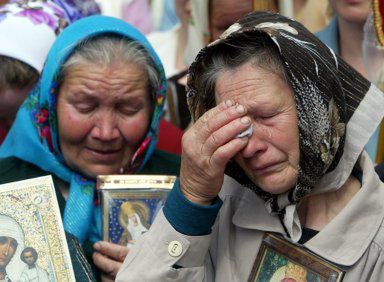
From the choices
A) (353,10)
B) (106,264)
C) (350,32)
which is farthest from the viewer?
(350,32)

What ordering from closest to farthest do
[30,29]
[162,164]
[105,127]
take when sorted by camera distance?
[105,127] < [162,164] < [30,29]

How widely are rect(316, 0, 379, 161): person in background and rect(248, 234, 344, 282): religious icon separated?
1265 millimetres

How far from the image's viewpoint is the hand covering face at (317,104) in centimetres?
242

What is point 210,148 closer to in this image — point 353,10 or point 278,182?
point 278,182

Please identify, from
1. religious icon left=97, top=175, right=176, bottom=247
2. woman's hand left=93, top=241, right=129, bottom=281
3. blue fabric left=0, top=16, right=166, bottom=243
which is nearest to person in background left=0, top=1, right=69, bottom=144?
blue fabric left=0, top=16, right=166, bottom=243

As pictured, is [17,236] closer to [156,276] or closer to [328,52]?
[156,276]

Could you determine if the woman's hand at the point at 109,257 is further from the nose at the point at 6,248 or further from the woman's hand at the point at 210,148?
the woman's hand at the point at 210,148

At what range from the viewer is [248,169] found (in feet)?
8.29

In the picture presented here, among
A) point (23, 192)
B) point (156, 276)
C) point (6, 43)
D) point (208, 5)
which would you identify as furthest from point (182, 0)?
point (156, 276)

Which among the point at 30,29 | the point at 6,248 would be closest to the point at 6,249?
the point at 6,248

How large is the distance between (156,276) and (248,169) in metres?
0.42

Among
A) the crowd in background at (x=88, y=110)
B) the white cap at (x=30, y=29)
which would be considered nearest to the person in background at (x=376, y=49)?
the crowd in background at (x=88, y=110)

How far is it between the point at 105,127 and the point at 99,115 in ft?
0.19

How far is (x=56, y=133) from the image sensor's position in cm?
342
